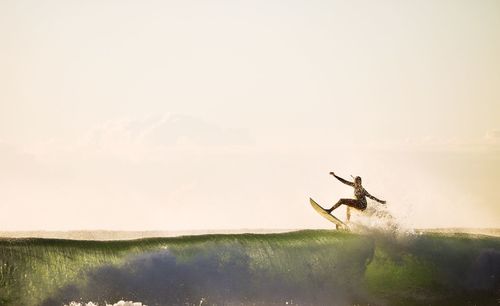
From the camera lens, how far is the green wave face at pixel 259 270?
15.9 metres

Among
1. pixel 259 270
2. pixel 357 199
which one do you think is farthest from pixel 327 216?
pixel 259 270

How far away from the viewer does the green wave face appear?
Answer: 15.9m

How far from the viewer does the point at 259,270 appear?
1752cm

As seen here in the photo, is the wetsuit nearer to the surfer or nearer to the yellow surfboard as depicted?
the surfer

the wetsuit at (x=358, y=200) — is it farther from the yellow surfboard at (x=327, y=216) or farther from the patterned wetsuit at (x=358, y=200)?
the yellow surfboard at (x=327, y=216)

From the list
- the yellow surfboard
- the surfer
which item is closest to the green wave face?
the yellow surfboard

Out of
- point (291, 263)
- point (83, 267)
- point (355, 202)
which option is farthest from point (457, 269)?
point (83, 267)

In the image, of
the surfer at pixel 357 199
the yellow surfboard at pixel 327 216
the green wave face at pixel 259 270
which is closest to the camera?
the green wave face at pixel 259 270

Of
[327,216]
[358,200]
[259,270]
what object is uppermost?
[358,200]

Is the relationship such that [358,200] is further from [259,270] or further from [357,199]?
[259,270]

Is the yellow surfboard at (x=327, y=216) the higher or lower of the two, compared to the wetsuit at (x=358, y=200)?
lower

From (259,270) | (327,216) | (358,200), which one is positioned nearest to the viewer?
(259,270)

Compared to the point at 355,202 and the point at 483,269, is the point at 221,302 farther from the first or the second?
the point at 483,269

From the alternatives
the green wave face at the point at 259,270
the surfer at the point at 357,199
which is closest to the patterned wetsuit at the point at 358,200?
the surfer at the point at 357,199
